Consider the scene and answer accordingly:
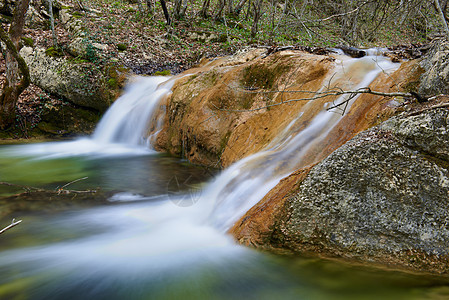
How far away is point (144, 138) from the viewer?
8.51 m

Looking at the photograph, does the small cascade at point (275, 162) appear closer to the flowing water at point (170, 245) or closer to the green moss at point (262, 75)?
the flowing water at point (170, 245)

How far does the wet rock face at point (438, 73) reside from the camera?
2.89 metres

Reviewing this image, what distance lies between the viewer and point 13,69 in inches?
319

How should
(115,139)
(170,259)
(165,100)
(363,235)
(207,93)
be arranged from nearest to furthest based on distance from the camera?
(363,235) < (170,259) < (207,93) < (165,100) < (115,139)

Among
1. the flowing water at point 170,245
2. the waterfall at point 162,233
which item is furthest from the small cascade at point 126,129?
the waterfall at point 162,233

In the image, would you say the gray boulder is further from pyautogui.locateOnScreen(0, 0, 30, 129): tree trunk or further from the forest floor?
pyautogui.locateOnScreen(0, 0, 30, 129): tree trunk

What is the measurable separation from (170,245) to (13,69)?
25.7 ft

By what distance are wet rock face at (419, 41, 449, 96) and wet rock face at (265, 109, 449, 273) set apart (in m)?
0.76

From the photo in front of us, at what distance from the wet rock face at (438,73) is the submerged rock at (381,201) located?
2.49ft

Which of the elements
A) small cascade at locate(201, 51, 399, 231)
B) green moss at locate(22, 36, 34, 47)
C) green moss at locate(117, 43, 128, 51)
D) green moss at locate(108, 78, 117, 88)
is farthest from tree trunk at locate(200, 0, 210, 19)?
small cascade at locate(201, 51, 399, 231)

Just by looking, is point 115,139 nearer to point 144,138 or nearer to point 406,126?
point 144,138

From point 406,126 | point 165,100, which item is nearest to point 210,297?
point 406,126

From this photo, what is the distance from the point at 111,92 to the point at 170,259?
8398mm

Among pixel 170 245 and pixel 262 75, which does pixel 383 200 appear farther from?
pixel 262 75
